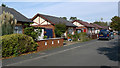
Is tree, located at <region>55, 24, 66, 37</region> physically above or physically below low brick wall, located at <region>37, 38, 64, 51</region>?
above

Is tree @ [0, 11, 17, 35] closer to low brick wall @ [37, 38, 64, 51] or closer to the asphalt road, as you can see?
low brick wall @ [37, 38, 64, 51]

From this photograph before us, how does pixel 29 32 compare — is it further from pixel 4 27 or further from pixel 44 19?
pixel 44 19

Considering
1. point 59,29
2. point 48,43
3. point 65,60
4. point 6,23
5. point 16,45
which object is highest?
point 6,23

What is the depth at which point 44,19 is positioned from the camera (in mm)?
25109

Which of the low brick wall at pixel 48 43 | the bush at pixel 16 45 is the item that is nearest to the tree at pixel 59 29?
the low brick wall at pixel 48 43

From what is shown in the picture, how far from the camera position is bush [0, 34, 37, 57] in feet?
29.1

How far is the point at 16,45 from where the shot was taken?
9688mm

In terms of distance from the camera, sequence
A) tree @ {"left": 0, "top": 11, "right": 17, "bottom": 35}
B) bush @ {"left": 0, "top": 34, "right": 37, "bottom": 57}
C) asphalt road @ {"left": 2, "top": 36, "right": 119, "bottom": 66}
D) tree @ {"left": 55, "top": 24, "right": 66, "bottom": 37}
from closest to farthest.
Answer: asphalt road @ {"left": 2, "top": 36, "right": 119, "bottom": 66} → bush @ {"left": 0, "top": 34, "right": 37, "bottom": 57} → tree @ {"left": 0, "top": 11, "right": 17, "bottom": 35} → tree @ {"left": 55, "top": 24, "right": 66, "bottom": 37}

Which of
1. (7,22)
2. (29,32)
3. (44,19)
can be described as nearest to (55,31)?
A: (44,19)

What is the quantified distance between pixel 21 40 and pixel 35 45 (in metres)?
1.86

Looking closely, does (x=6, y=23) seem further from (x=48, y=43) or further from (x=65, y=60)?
(x=65, y=60)

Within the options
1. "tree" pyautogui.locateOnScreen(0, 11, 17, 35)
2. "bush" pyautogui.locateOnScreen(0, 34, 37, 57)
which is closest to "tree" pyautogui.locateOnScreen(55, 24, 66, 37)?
"bush" pyautogui.locateOnScreen(0, 34, 37, 57)

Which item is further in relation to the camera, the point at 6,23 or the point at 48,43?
the point at 48,43

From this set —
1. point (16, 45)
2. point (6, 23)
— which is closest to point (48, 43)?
point (16, 45)
